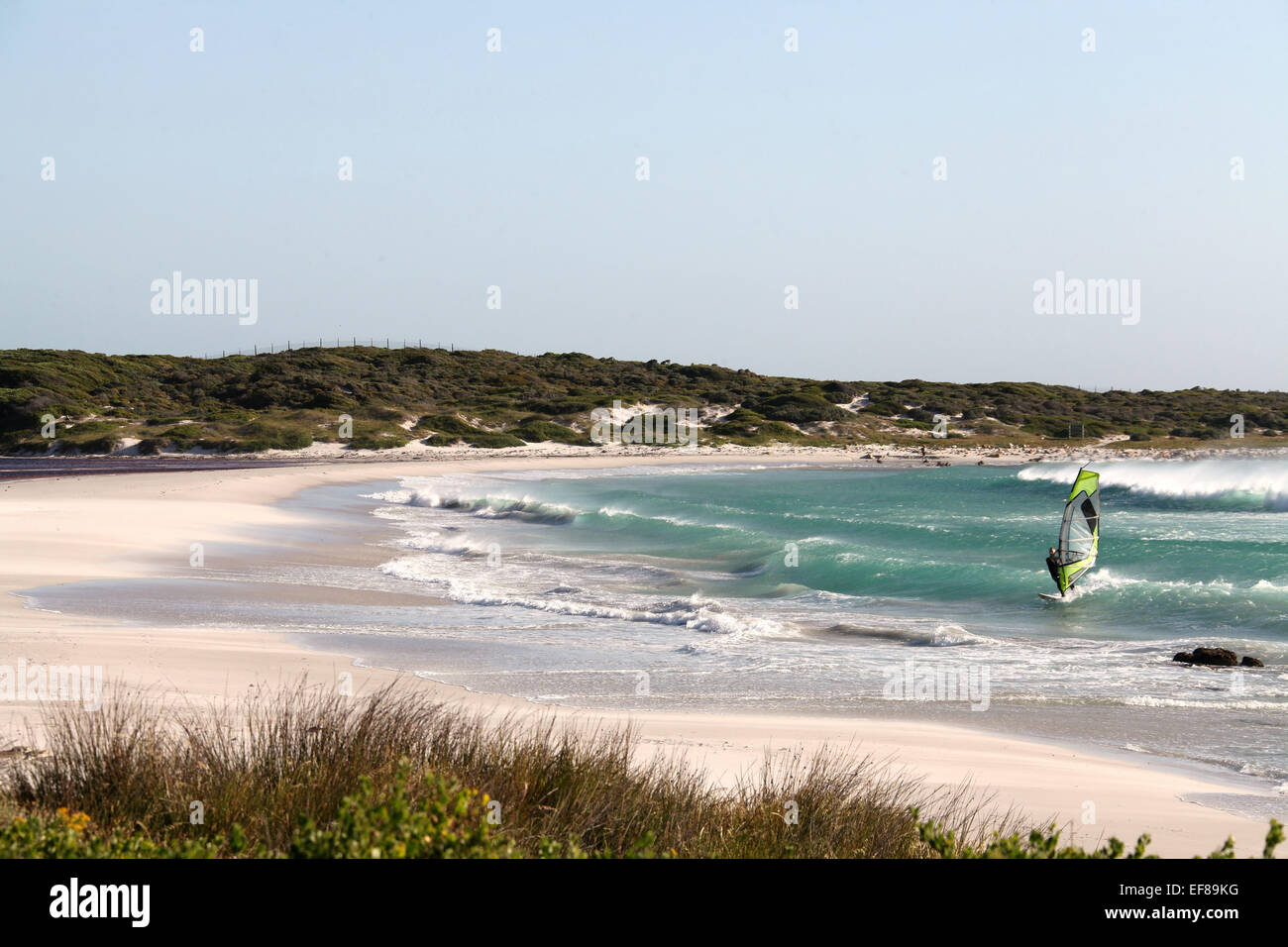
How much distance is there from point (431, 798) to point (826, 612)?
506 inches

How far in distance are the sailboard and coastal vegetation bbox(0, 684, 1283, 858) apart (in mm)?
13166

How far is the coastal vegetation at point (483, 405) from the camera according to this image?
6169 centimetres

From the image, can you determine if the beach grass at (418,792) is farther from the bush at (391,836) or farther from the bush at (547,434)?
the bush at (547,434)

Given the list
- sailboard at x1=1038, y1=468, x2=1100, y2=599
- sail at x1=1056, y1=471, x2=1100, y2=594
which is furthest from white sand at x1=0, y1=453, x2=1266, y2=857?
sail at x1=1056, y1=471, x2=1100, y2=594

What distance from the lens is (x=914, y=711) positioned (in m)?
10.0


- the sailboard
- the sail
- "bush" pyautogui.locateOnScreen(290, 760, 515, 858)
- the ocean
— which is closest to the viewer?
"bush" pyautogui.locateOnScreen(290, 760, 515, 858)

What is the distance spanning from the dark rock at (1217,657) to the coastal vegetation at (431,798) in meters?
7.96

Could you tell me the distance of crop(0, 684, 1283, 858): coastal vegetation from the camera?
13.8 ft

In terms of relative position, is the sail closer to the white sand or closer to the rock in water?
the rock in water

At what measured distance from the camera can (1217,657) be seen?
12297mm

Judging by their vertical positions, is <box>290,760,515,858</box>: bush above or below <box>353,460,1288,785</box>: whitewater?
above
